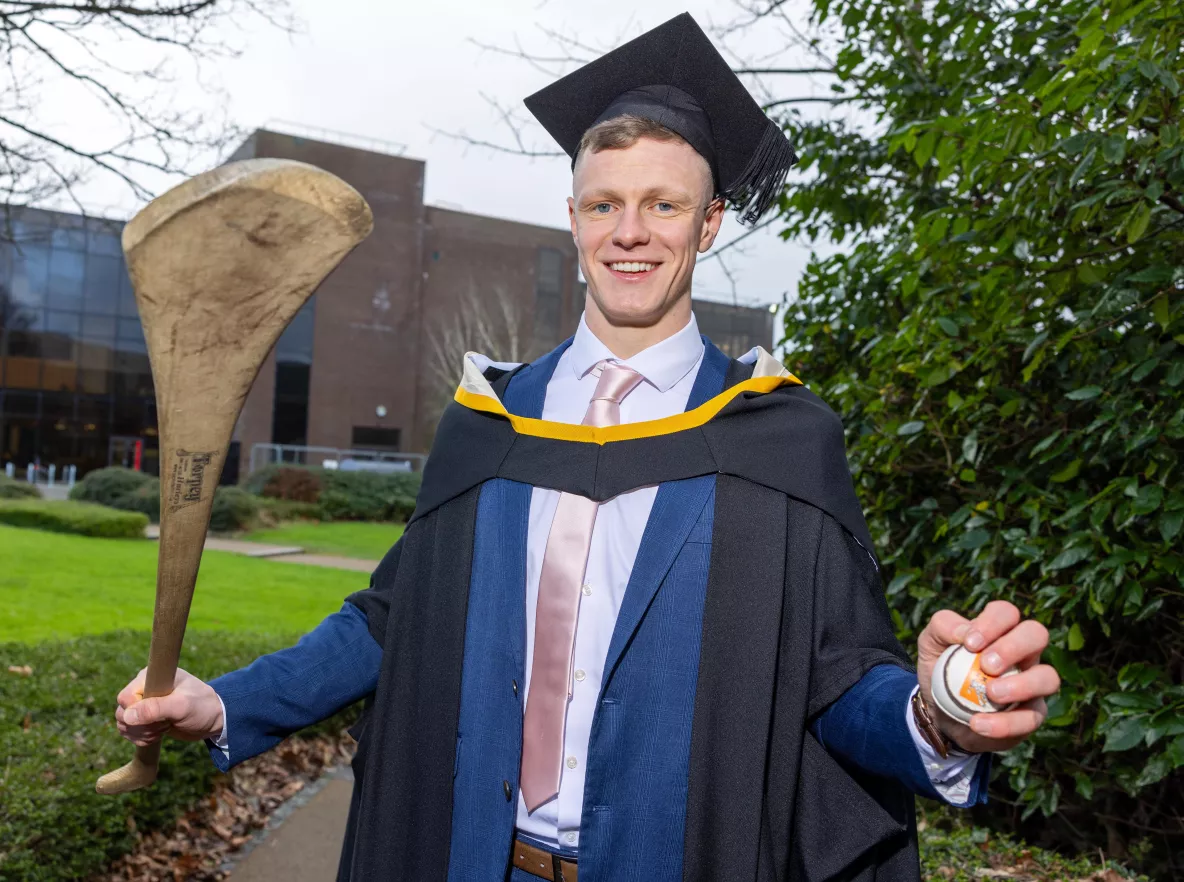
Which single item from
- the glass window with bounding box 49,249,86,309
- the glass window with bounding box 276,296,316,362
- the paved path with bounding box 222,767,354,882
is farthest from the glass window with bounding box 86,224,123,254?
the paved path with bounding box 222,767,354,882

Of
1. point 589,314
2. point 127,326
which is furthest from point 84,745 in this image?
point 127,326

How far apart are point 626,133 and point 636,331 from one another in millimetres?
401

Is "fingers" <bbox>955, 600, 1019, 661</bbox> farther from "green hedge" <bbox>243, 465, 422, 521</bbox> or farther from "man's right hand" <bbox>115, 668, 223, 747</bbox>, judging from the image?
"green hedge" <bbox>243, 465, 422, 521</bbox>

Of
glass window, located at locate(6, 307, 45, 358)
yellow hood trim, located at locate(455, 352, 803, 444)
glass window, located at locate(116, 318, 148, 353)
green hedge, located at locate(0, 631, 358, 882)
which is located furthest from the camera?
glass window, located at locate(116, 318, 148, 353)

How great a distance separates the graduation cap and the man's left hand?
1141 mm

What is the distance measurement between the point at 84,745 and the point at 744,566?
3.83 meters

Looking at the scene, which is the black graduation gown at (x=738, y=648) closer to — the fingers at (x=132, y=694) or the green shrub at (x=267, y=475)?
the fingers at (x=132, y=694)

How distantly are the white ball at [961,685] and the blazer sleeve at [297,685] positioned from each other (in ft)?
3.71

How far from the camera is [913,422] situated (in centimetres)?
381

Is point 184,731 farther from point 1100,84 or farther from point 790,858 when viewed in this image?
point 1100,84

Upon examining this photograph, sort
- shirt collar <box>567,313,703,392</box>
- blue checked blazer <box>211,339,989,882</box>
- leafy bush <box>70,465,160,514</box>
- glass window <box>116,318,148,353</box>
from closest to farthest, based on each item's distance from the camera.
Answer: blue checked blazer <box>211,339,989,882</box> → shirt collar <box>567,313,703,392</box> → leafy bush <box>70,465,160,514</box> → glass window <box>116,318,148,353</box>

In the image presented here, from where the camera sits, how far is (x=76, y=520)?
1480cm

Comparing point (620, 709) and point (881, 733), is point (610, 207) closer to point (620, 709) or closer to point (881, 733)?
point (620, 709)

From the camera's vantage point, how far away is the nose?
74.6 inches
